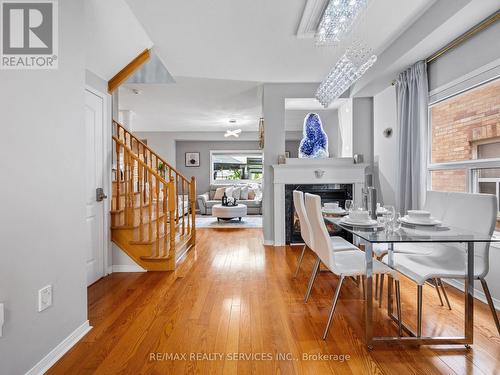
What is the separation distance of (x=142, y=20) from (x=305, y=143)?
2.86 meters

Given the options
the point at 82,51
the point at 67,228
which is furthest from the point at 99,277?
the point at 82,51

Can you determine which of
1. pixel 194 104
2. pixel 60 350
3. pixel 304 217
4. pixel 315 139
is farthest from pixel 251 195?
pixel 60 350

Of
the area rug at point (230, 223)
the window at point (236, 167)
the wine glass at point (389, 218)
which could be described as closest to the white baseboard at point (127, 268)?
the wine glass at point (389, 218)

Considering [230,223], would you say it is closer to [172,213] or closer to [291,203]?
[291,203]

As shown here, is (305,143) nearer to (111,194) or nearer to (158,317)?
(111,194)

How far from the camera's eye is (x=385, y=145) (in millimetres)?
4188

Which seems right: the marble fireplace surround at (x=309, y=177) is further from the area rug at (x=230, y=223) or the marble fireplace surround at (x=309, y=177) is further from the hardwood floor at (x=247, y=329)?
the area rug at (x=230, y=223)

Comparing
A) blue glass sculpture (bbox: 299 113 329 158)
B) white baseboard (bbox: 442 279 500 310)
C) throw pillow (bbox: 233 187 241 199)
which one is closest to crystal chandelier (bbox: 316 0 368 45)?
blue glass sculpture (bbox: 299 113 329 158)

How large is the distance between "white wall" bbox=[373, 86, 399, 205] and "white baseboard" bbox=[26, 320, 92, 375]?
3.93 meters

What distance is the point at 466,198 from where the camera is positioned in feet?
6.88

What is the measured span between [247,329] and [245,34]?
9.30ft

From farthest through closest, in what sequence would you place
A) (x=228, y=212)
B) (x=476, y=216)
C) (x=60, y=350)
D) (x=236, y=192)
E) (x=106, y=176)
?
(x=236, y=192) < (x=228, y=212) < (x=106, y=176) < (x=476, y=216) < (x=60, y=350)

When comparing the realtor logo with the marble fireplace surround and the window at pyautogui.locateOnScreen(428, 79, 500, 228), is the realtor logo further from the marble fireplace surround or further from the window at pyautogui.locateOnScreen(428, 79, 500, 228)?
the window at pyautogui.locateOnScreen(428, 79, 500, 228)

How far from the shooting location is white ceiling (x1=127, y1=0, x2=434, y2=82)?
2.50 m
